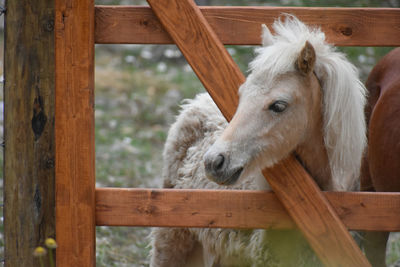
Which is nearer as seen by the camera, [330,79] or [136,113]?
[330,79]

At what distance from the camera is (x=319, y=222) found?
2.49 m

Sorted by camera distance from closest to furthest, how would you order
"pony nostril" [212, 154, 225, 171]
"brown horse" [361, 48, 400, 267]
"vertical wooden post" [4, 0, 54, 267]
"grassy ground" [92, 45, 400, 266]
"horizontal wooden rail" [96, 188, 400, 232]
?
"pony nostril" [212, 154, 225, 171]
"horizontal wooden rail" [96, 188, 400, 232]
"vertical wooden post" [4, 0, 54, 267]
"brown horse" [361, 48, 400, 267]
"grassy ground" [92, 45, 400, 266]

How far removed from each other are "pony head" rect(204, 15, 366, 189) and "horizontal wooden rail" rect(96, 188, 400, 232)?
175 mm

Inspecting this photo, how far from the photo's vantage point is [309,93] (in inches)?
104

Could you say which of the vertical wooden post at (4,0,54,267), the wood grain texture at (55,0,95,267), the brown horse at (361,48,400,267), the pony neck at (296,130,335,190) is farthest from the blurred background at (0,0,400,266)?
the pony neck at (296,130,335,190)

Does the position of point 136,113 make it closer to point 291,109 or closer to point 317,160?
point 317,160

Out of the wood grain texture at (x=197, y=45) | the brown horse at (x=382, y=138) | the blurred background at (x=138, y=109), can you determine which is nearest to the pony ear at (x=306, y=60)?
the wood grain texture at (x=197, y=45)

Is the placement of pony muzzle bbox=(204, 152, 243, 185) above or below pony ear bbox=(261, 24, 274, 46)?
below

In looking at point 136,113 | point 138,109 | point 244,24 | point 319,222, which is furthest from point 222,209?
point 138,109

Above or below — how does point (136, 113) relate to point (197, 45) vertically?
below

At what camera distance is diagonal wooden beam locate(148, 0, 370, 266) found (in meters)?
2.49

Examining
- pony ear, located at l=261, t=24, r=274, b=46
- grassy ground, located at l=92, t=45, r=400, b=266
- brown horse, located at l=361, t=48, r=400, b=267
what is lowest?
grassy ground, located at l=92, t=45, r=400, b=266

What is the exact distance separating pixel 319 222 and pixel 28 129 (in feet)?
5.09

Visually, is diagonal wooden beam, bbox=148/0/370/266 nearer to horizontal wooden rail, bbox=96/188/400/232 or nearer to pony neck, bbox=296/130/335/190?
horizontal wooden rail, bbox=96/188/400/232
